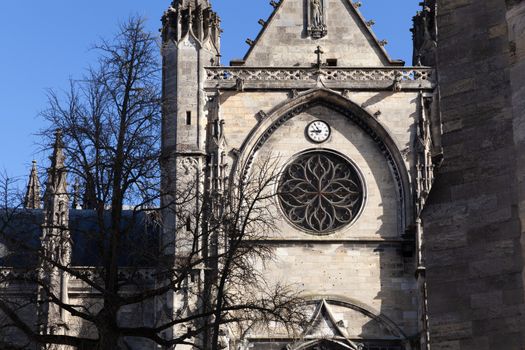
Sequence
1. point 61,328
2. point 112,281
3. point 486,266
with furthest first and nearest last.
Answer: point 61,328
point 112,281
point 486,266

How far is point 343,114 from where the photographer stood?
29.9 metres

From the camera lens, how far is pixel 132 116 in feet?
59.1

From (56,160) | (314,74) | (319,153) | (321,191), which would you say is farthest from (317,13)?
(56,160)

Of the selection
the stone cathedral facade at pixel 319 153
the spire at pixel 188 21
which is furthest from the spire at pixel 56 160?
the spire at pixel 188 21

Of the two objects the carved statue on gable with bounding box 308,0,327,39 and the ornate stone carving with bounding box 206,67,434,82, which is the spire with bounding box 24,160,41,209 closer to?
the ornate stone carving with bounding box 206,67,434,82

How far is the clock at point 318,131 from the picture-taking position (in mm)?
29719

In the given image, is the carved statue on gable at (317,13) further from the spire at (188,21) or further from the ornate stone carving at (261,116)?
the ornate stone carving at (261,116)

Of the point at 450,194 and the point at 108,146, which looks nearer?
the point at 450,194

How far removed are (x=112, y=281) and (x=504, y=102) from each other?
603 cm

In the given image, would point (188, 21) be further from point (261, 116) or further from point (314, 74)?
point (314, 74)

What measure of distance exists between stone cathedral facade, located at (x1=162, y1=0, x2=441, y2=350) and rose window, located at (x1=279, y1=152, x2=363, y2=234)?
24mm

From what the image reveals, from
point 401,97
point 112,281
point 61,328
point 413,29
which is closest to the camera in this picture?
point 112,281

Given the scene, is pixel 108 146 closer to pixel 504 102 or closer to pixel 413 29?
pixel 504 102

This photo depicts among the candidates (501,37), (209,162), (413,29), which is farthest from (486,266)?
(413,29)
